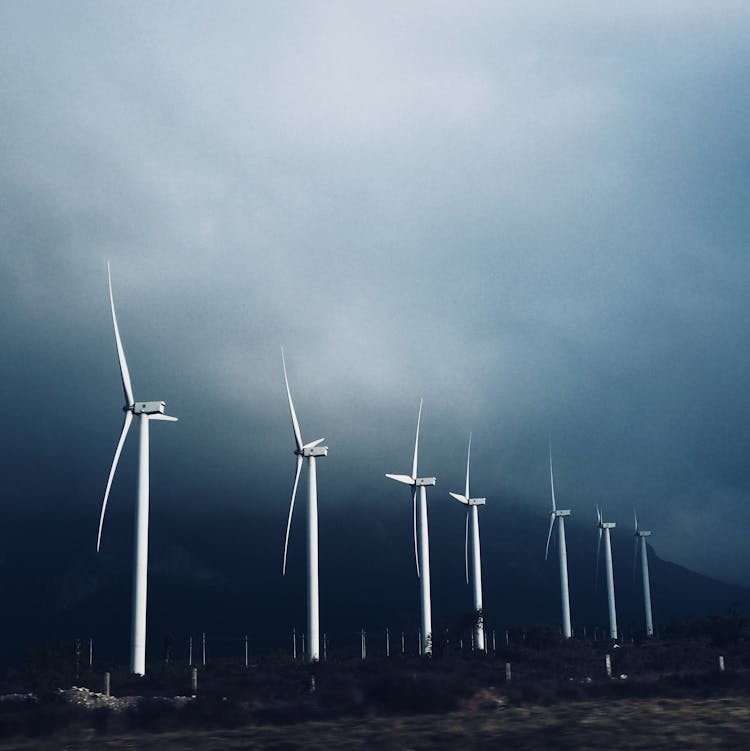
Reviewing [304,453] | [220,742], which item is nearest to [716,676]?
[220,742]

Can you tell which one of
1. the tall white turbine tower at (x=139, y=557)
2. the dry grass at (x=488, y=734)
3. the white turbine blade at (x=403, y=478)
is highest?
the white turbine blade at (x=403, y=478)

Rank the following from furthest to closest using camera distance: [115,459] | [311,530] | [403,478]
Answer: [403,478] < [311,530] < [115,459]

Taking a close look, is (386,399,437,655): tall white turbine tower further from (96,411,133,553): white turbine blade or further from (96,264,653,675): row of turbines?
(96,411,133,553): white turbine blade

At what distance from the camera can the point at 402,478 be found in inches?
4294

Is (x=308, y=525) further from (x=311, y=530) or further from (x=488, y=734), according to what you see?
(x=488, y=734)

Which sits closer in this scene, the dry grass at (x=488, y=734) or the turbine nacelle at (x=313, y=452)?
the dry grass at (x=488, y=734)

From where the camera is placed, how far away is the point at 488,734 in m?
38.1

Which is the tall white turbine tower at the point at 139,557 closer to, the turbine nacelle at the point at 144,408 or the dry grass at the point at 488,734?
the turbine nacelle at the point at 144,408

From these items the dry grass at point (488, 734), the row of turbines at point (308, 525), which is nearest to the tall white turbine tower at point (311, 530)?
the row of turbines at point (308, 525)

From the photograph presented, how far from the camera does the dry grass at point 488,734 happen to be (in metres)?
35.4

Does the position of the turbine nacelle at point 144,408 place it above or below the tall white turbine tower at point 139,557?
above

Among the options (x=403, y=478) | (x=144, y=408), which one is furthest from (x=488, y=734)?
(x=403, y=478)

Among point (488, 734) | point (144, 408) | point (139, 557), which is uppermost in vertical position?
point (144, 408)

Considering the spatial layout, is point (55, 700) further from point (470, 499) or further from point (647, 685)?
point (470, 499)
